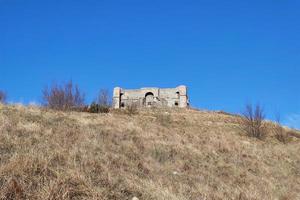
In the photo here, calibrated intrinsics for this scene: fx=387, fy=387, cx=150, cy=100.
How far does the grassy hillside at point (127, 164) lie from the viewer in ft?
21.9

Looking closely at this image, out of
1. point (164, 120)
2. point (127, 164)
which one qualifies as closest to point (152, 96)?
point (164, 120)

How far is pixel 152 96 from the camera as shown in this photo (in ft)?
171

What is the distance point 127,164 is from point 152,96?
42305 mm

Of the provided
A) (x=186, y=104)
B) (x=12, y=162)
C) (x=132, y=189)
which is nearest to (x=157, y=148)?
(x=132, y=189)

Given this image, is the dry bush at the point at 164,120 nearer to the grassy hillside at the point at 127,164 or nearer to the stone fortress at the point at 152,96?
the grassy hillside at the point at 127,164

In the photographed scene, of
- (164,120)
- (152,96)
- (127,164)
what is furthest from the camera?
(152,96)

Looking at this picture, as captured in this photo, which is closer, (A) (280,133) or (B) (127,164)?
(B) (127,164)

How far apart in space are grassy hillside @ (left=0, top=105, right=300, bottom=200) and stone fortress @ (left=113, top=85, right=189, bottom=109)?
30.9m

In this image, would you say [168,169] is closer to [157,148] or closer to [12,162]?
[157,148]

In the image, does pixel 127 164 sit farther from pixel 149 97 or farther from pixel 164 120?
pixel 149 97

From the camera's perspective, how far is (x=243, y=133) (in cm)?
2600

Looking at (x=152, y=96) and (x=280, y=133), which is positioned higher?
(x=152, y=96)

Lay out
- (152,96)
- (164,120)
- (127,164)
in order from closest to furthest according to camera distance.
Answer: (127,164) < (164,120) < (152,96)

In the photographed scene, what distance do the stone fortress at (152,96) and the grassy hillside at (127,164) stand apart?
30.9 metres
